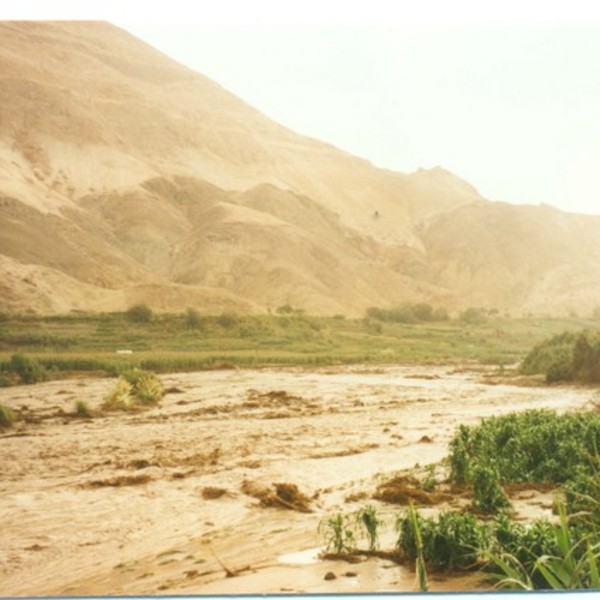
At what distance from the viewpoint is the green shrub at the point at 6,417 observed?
200 inches

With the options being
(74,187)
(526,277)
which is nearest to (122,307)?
(74,187)

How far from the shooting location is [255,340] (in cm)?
563

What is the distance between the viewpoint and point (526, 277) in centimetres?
607

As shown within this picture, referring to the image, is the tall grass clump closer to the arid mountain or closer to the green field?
the green field

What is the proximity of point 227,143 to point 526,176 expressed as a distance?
8.44 feet

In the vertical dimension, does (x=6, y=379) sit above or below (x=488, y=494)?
above

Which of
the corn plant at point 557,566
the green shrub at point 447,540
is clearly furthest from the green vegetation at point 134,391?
the corn plant at point 557,566

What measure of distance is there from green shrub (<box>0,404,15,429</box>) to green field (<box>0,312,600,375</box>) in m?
0.44

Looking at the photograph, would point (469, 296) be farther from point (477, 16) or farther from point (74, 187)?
point (74, 187)

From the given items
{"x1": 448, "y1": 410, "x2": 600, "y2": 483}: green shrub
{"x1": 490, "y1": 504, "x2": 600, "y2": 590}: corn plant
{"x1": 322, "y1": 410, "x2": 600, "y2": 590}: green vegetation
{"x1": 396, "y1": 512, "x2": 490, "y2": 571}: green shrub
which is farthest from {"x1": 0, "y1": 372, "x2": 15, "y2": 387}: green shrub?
{"x1": 490, "y1": 504, "x2": 600, "y2": 590}: corn plant

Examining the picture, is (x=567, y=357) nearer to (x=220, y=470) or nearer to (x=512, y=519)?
(x=512, y=519)

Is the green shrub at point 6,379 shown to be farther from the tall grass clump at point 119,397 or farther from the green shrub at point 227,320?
the green shrub at point 227,320

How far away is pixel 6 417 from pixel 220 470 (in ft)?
5.00

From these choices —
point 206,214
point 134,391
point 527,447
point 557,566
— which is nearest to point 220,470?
point 134,391
